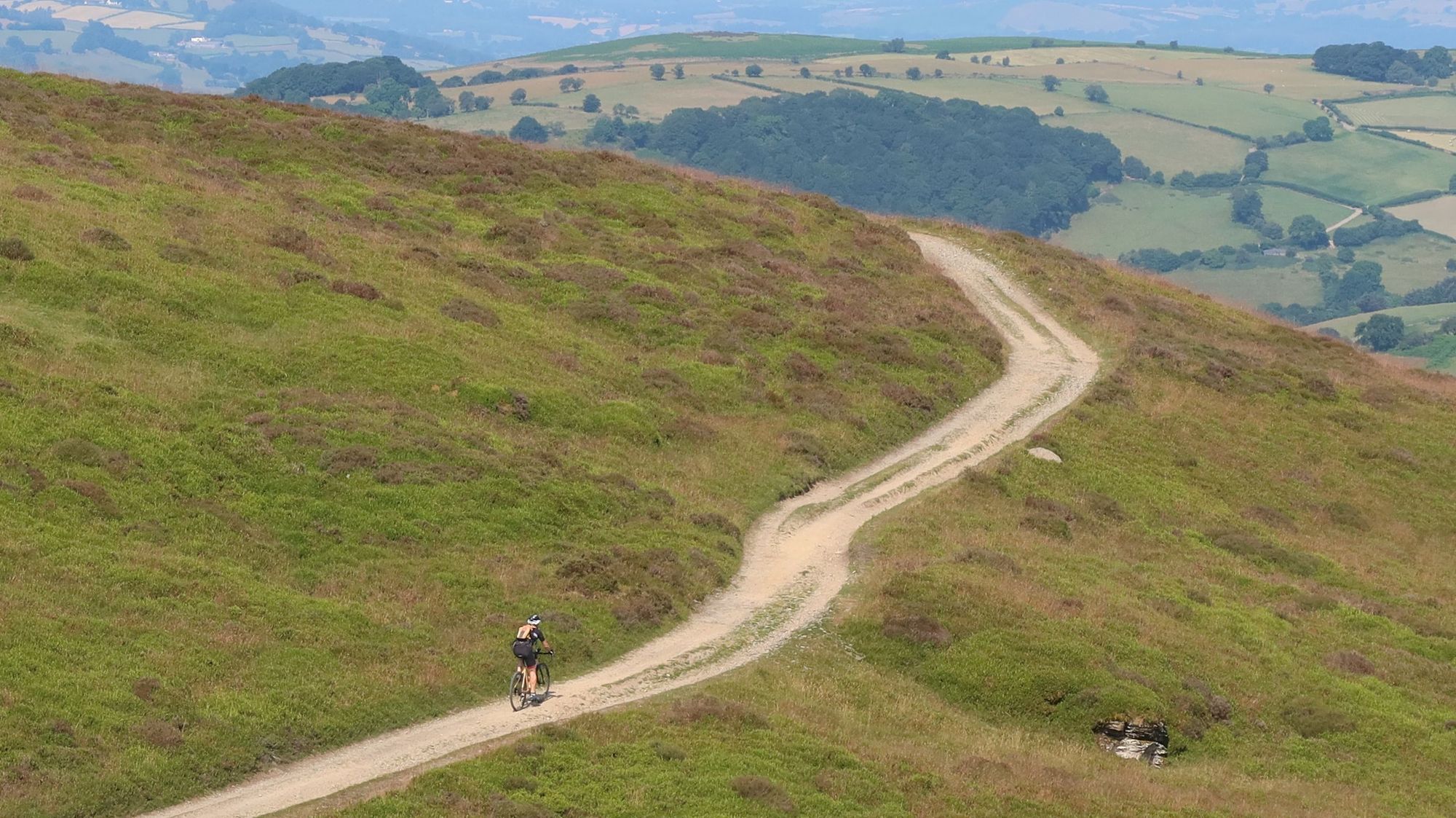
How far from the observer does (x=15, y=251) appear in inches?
1983

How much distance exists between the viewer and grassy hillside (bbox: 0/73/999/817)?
32.6 m

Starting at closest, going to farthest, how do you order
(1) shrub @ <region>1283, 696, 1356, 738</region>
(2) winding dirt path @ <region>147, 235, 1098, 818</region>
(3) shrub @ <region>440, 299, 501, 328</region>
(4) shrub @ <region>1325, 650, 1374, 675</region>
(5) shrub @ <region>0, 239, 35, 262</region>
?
(2) winding dirt path @ <region>147, 235, 1098, 818</region>
(1) shrub @ <region>1283, 696, 1356, 738</region>
(4) shrub @ <region>1325, 650, 1374, 675</region>
(5) shrub @ <region>0, 239, 35, 262</region>
(3) shrub @ <region>440, 299, 501, 328</region>

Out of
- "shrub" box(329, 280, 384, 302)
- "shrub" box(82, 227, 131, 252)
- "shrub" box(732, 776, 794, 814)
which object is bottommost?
"shrub" box(732, 776, 794, 814)

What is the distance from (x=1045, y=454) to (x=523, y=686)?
3153cm

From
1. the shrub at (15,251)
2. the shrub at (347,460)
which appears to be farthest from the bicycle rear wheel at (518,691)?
the shrub at (15,251)

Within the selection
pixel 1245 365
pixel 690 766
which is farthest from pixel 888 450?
pixel 690 766

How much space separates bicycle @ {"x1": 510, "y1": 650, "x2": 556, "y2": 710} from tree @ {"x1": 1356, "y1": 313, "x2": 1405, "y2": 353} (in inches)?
4741

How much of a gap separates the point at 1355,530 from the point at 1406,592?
7.89m

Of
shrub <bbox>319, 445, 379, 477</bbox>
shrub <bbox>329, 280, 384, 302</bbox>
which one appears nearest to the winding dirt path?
shrub <bbox>319, 445, 379, 477</bbox>

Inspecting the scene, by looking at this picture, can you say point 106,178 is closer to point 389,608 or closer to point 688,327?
point 688,327

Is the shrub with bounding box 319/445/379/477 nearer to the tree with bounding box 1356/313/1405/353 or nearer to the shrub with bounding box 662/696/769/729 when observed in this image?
the shrub with bounding box 662/696/769/729

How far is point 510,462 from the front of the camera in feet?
153

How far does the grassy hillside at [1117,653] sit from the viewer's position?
3234 cm

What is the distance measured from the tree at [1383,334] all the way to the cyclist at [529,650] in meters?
121
